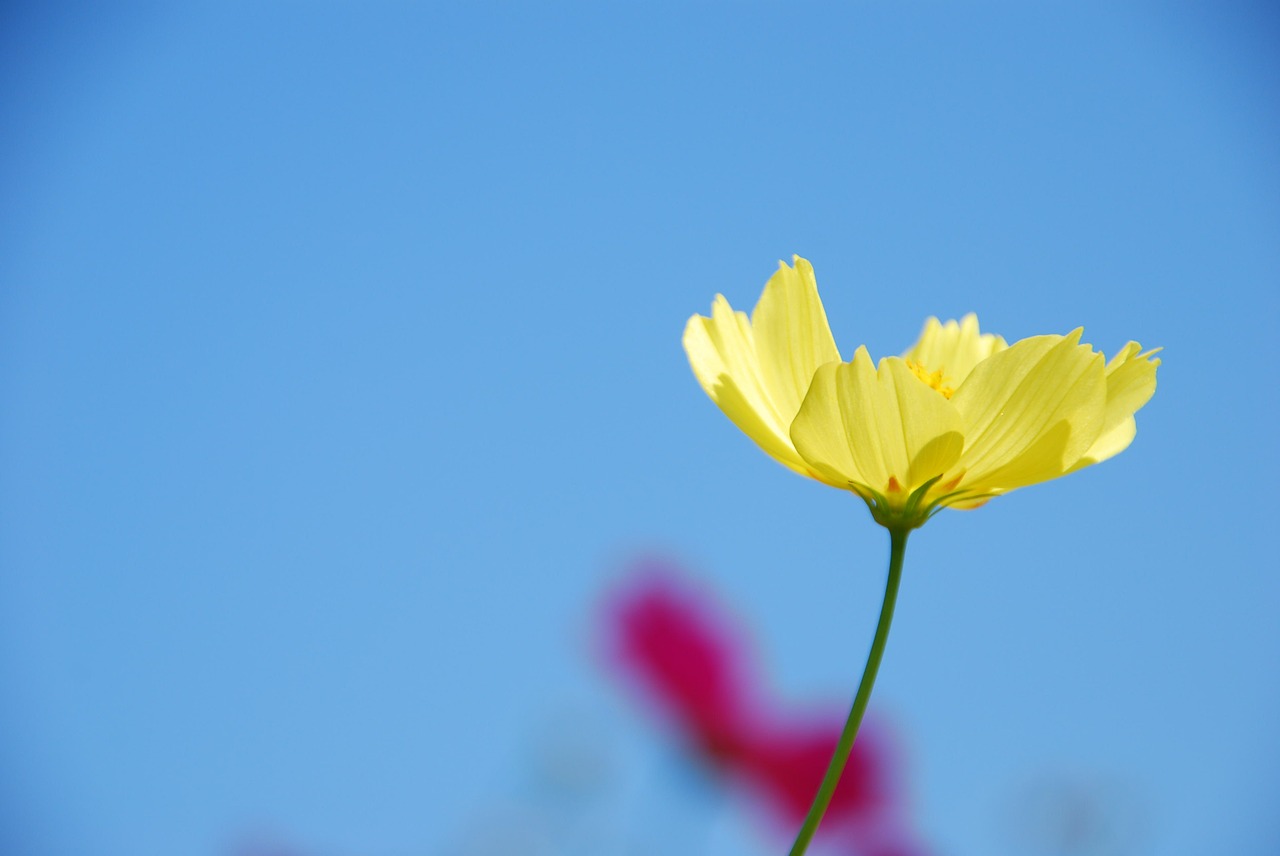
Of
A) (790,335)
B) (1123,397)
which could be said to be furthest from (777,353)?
(1123,397)

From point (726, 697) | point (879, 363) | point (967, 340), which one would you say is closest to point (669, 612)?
point (726, 697)

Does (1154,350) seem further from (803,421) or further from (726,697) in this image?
(726,697)

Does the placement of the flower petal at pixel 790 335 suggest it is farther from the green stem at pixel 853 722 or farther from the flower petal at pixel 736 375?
the green stem at pixel 853 722

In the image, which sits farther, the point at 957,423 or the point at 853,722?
the point at 957,423

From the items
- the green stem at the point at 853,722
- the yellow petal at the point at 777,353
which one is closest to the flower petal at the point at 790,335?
the yellow petal at the point at 777,353

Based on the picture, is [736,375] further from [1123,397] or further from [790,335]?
[1123,397]
